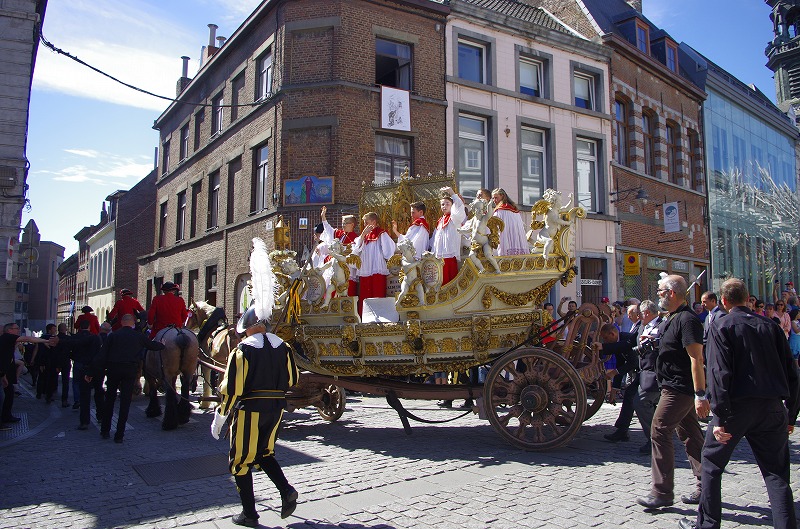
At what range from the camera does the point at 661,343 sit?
453cm

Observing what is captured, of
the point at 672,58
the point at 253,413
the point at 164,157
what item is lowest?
the point at 253,413

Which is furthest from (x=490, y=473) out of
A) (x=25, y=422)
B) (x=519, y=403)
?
(x=25, y=422)

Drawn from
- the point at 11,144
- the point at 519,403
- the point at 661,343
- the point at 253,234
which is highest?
the point at 11,144

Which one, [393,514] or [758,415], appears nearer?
[758,415]

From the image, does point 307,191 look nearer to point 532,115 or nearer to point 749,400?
point 532,115

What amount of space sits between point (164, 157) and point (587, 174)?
17.4 metres

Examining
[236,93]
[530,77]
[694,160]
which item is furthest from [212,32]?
[694,160]

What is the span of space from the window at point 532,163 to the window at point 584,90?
6.88 feet

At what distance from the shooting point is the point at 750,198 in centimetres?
2666

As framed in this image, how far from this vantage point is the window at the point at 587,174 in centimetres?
1862

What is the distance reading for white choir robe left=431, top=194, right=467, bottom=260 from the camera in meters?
7.37

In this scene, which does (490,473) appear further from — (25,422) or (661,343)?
(25,422)

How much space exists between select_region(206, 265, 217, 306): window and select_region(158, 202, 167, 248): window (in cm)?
605

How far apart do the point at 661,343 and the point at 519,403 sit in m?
2.22
